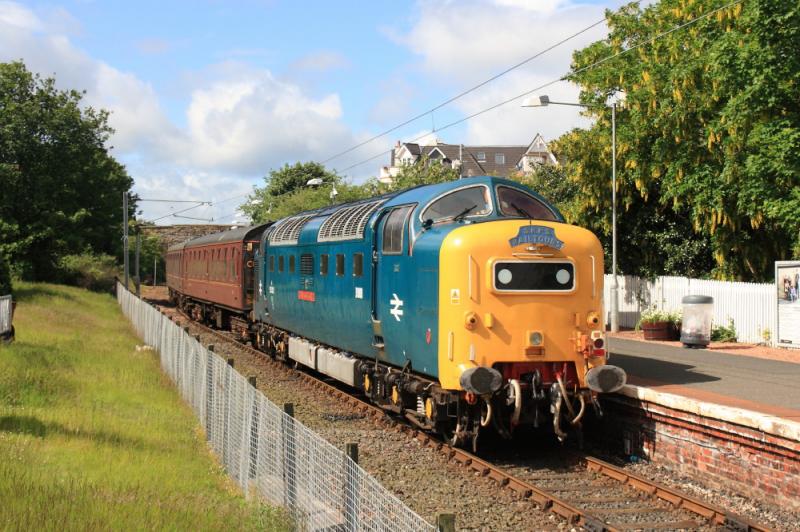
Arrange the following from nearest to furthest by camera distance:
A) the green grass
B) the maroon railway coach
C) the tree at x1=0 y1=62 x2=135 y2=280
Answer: the green grass, the maroon railway coach, the tree at x1=0 y1=62 x2=135 y2=280

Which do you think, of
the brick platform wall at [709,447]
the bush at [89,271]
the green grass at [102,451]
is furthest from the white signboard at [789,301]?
the bush at [89,271]

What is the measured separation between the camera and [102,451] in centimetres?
1032

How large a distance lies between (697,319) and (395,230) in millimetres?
11243

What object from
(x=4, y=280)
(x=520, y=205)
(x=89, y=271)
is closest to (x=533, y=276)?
(x=520, y=205)

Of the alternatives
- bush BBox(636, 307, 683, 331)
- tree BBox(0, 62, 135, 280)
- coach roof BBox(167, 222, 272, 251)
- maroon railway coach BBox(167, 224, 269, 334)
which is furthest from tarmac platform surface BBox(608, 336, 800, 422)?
tree BBox(0, 62, 135, 280)

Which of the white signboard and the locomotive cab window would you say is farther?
the white signboard

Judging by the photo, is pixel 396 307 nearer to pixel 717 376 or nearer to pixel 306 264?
pixel 306 264

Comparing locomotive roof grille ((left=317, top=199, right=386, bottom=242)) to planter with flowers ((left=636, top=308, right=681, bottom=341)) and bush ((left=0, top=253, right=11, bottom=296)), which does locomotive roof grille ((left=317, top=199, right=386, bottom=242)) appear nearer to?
planter with flowers ((left=636, top=308, right=681, bottom=341))

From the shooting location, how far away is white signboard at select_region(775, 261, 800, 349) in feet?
66.8

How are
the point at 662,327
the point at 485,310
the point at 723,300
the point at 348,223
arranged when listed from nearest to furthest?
the point at 485,310 < the point at 348,223 < the point at 662,327 < the point at 723,300

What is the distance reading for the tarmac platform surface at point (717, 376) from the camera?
11906mm

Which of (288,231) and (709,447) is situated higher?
(288,231)

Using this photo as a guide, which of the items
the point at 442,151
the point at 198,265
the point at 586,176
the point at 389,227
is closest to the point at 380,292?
the point at 389,227

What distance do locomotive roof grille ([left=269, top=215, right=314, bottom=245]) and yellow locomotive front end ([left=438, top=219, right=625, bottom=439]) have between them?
8060 millimetres
